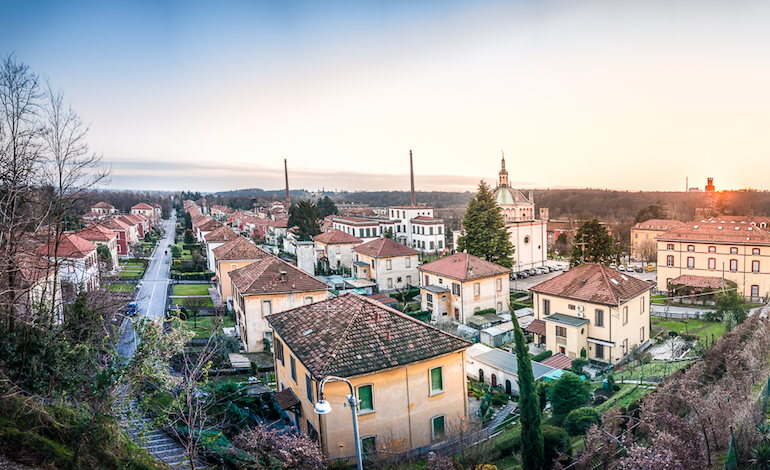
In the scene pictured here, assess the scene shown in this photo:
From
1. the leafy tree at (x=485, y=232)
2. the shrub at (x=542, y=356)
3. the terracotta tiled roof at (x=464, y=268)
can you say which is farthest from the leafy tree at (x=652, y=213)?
the shrub at (x=542, y=356)

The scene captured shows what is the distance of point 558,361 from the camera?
25.0 meters

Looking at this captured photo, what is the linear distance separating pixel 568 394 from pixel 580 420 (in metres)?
1.82

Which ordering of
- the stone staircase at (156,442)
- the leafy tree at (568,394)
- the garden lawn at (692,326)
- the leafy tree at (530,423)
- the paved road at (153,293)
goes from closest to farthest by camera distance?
the stone staircase at (156,442), the leafy tree at (530,423), the leafy tree at (568,394), the paved road at (153,293), the garden lawn at (692,326)

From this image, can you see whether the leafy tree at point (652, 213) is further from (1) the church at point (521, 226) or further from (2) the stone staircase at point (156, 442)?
(2) the stone staircase at point (156, 442)

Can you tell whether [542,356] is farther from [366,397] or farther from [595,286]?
[366,397]

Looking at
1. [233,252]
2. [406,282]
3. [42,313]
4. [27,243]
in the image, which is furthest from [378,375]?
[406,282]

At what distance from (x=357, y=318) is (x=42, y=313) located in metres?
10.6

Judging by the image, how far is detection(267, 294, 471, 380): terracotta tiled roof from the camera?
14.9 metres

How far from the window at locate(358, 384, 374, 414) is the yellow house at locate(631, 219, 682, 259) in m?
64.1

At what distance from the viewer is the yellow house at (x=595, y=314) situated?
26062 millimetres

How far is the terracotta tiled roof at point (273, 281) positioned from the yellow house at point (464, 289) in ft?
37.7

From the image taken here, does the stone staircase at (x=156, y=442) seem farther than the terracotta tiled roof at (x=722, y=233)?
No

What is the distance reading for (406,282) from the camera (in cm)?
4909

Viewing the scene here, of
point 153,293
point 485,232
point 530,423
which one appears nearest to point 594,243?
point 485,232
